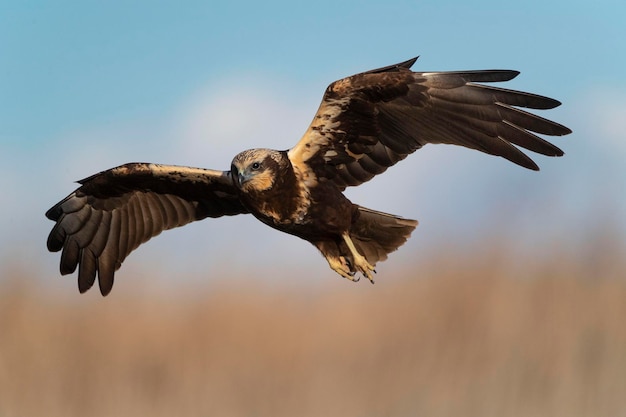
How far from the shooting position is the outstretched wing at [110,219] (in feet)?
25.6

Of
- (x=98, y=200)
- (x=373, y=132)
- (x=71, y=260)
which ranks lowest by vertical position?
(x=71, y=260)

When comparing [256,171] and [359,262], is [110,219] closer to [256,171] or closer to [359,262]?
[256,171]

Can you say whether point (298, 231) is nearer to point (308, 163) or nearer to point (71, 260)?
point (308, 163)

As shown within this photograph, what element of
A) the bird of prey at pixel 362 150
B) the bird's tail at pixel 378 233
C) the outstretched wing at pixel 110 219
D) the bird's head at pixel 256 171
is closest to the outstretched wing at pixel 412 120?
the bird of prey at pixel 362 150

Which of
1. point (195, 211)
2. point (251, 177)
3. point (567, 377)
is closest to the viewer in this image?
point (251, 177)

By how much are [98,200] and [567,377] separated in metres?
3.82

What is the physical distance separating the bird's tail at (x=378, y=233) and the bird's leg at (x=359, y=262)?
1.13 ft

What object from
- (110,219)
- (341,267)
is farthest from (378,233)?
(110,219)

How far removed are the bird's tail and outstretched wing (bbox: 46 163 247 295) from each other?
3.55 feet

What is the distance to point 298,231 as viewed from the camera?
22.1 feet

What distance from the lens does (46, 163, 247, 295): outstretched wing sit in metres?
7.79

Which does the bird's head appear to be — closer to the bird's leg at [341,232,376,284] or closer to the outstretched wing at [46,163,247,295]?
the bird's leg at [341,232,376,284]

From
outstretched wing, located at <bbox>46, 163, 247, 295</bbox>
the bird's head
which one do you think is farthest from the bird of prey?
outstretched wing, located at <bbox>46, 163, 247, 295</bbox>

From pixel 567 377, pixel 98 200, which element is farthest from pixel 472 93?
pixel 98 200
